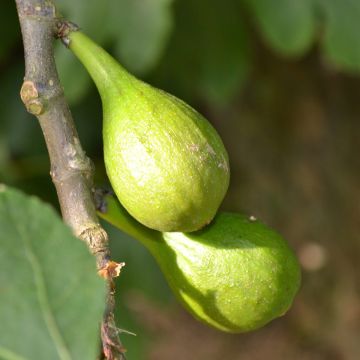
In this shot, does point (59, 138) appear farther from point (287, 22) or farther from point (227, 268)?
point (287, 22)

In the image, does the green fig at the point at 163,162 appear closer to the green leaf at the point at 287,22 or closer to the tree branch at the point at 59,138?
the tree branch at the point at 59,138

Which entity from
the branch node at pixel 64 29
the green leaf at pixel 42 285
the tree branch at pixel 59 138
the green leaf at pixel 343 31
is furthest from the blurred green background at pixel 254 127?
the green leaf at pixel 42 285

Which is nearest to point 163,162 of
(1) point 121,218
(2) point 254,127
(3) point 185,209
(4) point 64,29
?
(3) point 185,209

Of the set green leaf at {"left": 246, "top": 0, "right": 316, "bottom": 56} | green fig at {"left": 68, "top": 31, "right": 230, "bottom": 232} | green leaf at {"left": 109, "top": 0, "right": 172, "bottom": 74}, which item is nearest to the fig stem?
green fig at {"left": 68, "top": 31, "right": 230, "bottom": 232}

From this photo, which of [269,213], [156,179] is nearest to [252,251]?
[156,179]

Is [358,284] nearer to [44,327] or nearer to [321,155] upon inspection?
[321,155]

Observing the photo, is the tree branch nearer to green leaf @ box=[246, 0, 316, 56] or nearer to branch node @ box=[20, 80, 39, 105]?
branch node @ box=[20, 80, 39, 105]
